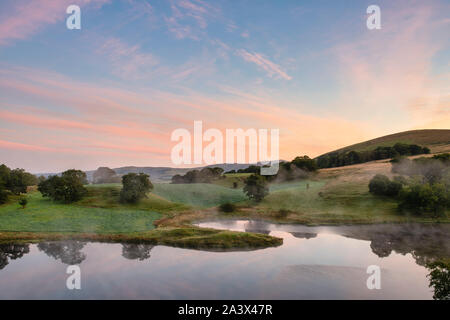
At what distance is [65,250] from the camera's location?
37.1 metres

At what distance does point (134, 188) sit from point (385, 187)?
61680 mm

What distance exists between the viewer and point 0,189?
208ft

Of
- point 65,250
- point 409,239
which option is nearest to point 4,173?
point 65,250

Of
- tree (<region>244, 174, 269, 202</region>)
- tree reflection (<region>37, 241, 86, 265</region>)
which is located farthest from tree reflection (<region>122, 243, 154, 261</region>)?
tree (<region>244, 174, 269, 202</region>)

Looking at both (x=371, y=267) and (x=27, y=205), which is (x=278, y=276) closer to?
(x=371, y=267)

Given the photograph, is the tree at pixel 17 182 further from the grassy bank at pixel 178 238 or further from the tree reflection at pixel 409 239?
the tree reflection at pixel 409 239

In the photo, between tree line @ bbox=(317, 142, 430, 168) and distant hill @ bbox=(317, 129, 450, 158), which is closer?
tree line @ bbox=(317, 142, 430, 168)

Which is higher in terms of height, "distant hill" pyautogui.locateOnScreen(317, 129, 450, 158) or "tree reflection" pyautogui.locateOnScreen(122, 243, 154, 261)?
"distant hill" pyautogui.locateOnScreen(317, 129, 450, 158)

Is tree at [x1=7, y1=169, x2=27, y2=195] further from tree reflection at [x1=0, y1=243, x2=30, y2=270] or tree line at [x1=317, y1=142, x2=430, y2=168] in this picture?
tree line at [x1=317, y1=142, x2=430, y2=168]

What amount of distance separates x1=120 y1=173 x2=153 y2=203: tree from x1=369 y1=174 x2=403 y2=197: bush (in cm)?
5771

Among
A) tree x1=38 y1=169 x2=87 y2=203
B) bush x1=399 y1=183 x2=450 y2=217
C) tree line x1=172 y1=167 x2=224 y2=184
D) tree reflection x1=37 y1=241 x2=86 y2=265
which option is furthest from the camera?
tree line x1=172 y1=167 x2=224 y2=184

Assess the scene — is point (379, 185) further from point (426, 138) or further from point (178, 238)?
point (426, 138)

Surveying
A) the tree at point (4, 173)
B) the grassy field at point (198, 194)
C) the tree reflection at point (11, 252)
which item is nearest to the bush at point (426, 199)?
the grassy field at point (198, 194)

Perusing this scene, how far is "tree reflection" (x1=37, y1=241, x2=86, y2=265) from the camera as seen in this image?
3347cm
